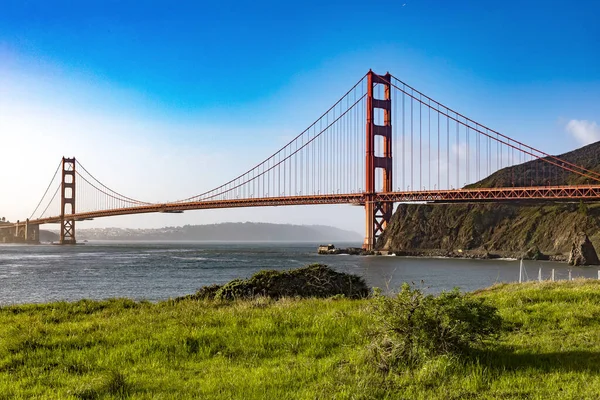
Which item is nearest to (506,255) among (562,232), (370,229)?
(562,232)

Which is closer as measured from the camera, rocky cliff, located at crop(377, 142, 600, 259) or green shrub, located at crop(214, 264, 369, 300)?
green shrub, located at crop(214, 264, 369, 300)

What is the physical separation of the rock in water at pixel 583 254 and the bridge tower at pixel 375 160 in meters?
28.0

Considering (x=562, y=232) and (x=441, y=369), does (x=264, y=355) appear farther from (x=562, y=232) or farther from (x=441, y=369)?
(x=562, y=232)

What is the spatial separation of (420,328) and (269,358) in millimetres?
2237

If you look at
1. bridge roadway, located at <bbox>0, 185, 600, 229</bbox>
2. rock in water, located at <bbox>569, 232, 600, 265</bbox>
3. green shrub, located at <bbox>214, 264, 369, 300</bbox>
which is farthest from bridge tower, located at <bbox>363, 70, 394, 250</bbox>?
green shrub, located at <bbox>214, 264, 369, 300</bbox>

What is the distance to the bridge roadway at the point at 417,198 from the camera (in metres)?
61.6

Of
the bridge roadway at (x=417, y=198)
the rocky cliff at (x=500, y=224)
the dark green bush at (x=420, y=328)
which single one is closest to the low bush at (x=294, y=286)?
the dark green bush at (x=420, y=328)

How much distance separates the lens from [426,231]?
95.9 m

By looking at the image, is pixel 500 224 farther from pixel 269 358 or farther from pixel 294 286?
pixel 269 358

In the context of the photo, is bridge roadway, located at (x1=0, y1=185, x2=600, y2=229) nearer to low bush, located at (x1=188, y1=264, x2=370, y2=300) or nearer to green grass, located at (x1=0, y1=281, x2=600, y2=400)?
low bush, located at (x1=188, y1=264, x2=370, y2=300)

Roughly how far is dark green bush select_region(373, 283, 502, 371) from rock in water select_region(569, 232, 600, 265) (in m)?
55.7

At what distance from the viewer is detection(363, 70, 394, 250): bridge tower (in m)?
80.9

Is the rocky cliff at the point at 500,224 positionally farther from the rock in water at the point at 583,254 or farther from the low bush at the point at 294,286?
the low bush at the point at 294,286

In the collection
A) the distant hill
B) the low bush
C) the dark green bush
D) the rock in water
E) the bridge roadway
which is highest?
the distant hill
